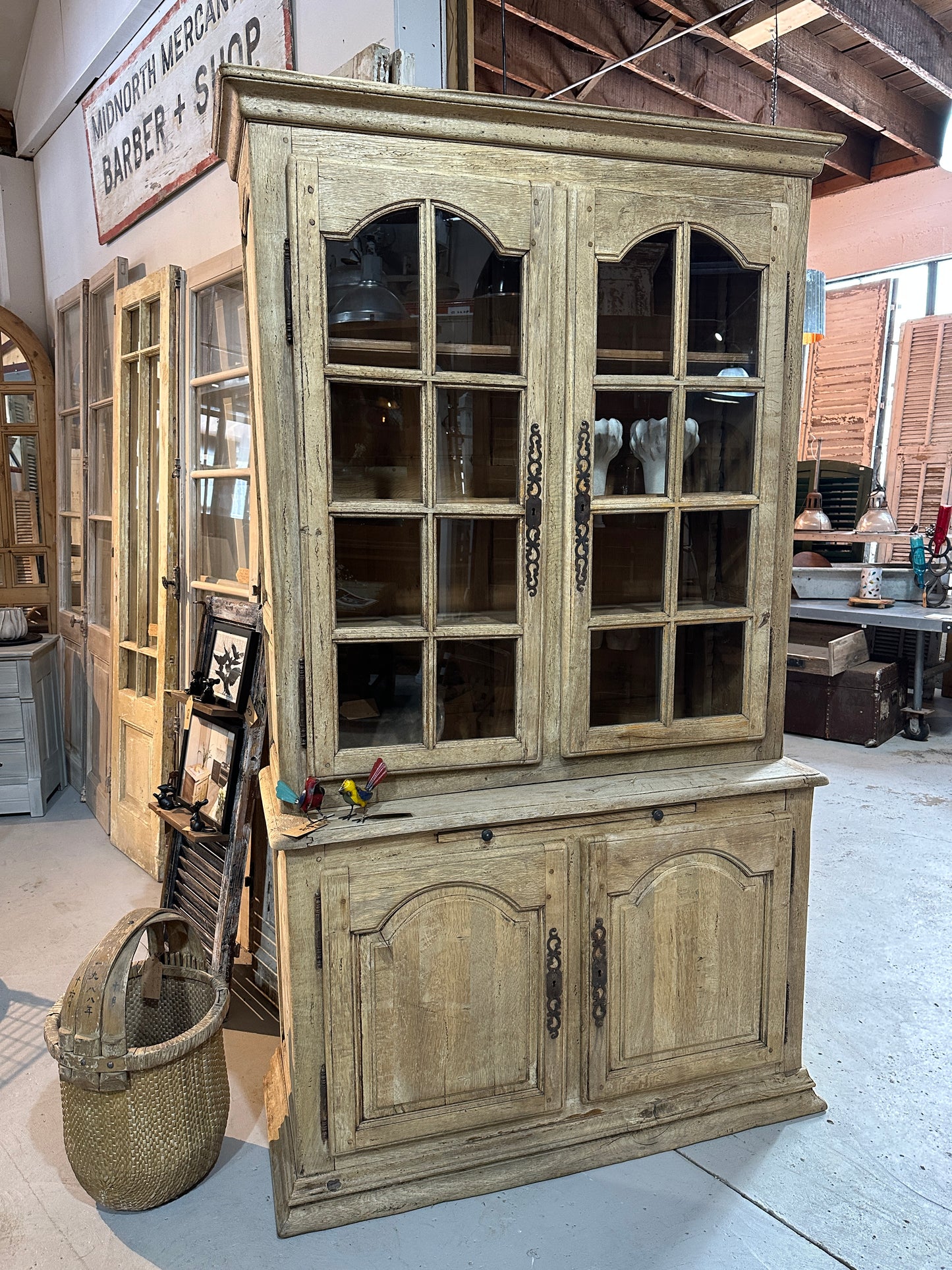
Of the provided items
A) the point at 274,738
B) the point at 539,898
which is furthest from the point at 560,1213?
the point at 274,738

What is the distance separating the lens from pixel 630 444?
1833 millimetres

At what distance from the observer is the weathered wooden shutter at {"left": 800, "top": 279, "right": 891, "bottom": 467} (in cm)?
687

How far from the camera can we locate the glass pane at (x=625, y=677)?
1.85 metres

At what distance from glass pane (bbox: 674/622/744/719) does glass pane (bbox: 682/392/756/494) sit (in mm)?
314

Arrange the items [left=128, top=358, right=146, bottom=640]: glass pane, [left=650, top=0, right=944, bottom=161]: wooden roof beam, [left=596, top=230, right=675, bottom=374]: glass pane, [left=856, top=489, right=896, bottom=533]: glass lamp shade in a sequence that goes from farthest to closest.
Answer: [left=856, top=489, right=896, bottom=533]: glass lamp shade < [left=650, top=0, right=944, bottom=161]: wooden roof beam < [left=128, top=358, right=146, bottom=640]: glass pane < [left=596, top=230, right=675, bottom=374]: glass pane

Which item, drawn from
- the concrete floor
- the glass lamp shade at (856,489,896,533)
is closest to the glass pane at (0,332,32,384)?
the concrete floor

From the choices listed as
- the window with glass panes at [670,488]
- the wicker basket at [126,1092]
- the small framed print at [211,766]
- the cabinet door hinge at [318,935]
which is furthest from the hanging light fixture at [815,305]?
the wicker basket at [126,1092]

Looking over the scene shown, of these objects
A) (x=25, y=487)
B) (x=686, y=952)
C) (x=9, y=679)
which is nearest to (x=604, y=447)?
(x=686, y=952)

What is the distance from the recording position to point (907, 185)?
6.56 meters

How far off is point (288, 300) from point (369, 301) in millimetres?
155

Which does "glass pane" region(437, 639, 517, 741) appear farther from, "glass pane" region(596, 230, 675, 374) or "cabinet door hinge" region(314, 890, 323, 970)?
"glass pane" region(596, 230, 675, 374)

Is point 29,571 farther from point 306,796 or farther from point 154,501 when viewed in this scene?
point 306,796

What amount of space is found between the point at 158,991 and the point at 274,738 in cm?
71

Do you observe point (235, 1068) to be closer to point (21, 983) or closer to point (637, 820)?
point (21, 983)
